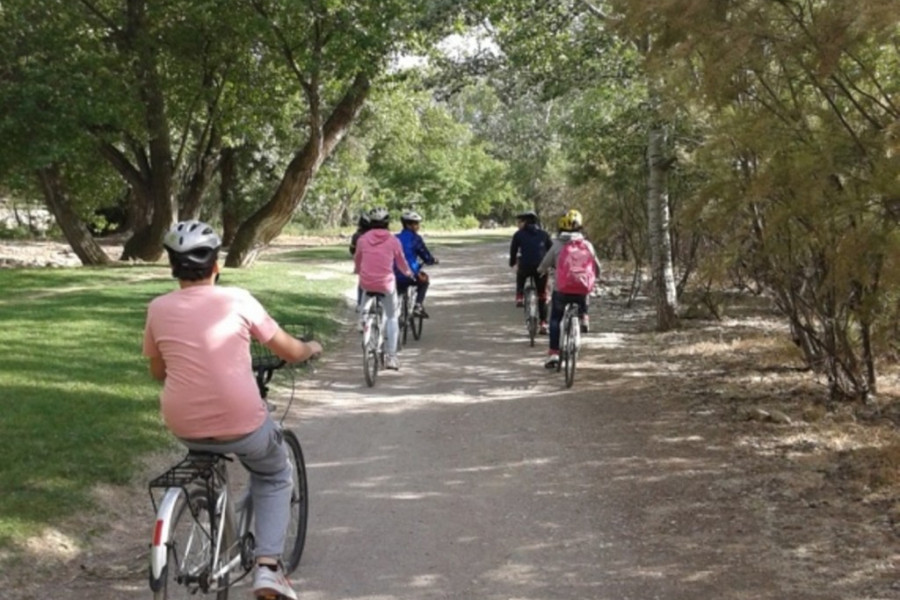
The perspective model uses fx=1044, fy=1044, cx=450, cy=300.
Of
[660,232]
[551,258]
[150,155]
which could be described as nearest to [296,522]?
[551,258]

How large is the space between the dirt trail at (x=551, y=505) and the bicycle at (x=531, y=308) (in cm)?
276

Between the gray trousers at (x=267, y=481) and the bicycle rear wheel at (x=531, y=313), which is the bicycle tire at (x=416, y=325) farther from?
the gray trousers at (x=267, y=481)

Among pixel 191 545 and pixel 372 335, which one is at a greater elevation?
pixel 372 335

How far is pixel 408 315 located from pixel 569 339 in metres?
3.95

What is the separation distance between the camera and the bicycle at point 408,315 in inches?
585

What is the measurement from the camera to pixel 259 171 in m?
37.0

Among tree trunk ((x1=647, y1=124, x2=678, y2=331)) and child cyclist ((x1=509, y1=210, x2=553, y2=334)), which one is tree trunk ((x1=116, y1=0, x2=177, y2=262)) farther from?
tree trunk ((x1=647, y1=124, x2=678, y2=331))

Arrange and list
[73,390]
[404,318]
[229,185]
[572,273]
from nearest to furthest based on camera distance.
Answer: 1. [73,390]
2. [572,273]
3. [404,318]
4. [229,185]

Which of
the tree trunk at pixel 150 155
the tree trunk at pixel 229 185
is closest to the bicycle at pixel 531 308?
the tree trunk at pixel 150 155

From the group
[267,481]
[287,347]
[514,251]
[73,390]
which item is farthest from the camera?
[514,251]

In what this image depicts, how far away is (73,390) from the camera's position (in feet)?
32.8

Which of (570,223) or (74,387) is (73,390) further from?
(570,223)

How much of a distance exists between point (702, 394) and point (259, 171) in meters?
27.9

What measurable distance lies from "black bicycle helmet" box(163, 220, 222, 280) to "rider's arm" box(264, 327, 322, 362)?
43cm
